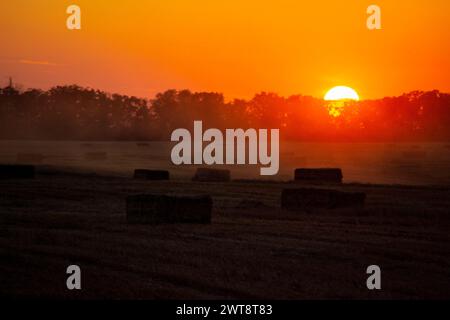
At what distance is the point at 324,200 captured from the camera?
56.8 ft

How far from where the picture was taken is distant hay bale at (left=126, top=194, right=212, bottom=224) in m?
14.5

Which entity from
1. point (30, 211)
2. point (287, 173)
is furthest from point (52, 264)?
point (287, 173)

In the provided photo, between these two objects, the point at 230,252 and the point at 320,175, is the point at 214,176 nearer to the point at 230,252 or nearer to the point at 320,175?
the point at 320,175

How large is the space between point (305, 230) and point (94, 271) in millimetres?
4847

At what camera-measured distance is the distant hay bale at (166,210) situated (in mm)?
14461

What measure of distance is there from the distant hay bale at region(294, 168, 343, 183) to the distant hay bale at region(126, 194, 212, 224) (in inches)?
510

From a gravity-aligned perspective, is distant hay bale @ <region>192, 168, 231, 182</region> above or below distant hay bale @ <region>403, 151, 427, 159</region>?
below

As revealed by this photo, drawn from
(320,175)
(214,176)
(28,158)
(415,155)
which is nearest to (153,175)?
(214,176)

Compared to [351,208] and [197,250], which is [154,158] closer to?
[351,208]

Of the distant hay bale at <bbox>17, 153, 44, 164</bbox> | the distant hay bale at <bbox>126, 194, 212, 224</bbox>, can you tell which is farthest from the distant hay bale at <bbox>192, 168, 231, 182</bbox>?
the distant hay bale at <bbox>126, 194, 212, 224</bbox>

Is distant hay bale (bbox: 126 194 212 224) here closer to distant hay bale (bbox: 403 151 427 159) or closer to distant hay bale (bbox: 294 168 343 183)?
distant hay bale (bbox: 294 168 343 183)

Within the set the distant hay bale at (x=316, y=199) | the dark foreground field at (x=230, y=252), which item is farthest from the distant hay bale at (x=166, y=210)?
the distant hay bale at (x=316, y=199)

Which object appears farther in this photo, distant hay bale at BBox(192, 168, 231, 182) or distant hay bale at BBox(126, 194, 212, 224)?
distant hay bale at BBox(192, 168, 231, 182)
